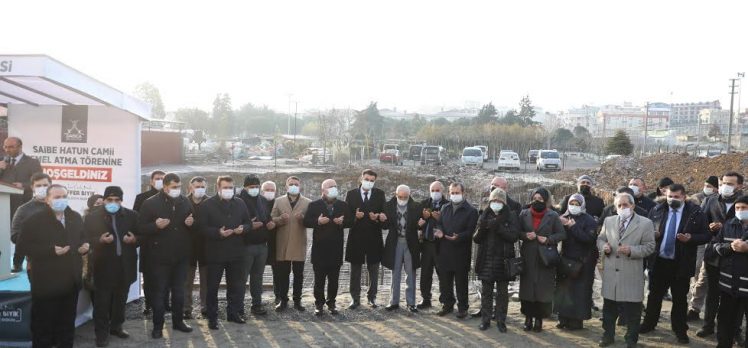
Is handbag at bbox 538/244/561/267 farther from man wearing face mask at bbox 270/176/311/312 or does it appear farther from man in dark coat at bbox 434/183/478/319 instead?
man wearing face mask at bbox 270/176/311/312

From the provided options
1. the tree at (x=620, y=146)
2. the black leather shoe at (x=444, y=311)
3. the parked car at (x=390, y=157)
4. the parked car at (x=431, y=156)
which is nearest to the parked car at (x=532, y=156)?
the tree at (x=620, y=146)

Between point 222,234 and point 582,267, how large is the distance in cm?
393

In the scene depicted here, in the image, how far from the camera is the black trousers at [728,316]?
619 centimetres

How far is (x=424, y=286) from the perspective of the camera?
26.9ft

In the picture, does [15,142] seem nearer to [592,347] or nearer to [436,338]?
[436,338]

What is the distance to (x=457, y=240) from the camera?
748 cm

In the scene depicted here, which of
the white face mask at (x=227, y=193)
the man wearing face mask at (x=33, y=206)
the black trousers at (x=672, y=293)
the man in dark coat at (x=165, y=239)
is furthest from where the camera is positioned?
the white face mask at (x=227, y=193)

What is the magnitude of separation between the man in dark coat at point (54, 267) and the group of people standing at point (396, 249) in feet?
0.03

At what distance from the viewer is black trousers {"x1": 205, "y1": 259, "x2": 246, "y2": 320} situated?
23.1 ft

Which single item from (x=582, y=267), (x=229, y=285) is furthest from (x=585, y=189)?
(x=229, y=285)

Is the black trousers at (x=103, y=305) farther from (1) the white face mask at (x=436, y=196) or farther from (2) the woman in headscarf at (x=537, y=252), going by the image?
(2) the woman in headscarf at (x=537, y=252)

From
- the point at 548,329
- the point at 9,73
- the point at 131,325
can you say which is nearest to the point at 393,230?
the point at 548,329

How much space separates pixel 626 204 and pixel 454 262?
6.91ft

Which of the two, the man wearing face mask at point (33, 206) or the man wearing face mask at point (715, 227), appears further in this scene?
the man wearing face mask at point (715, 227)
